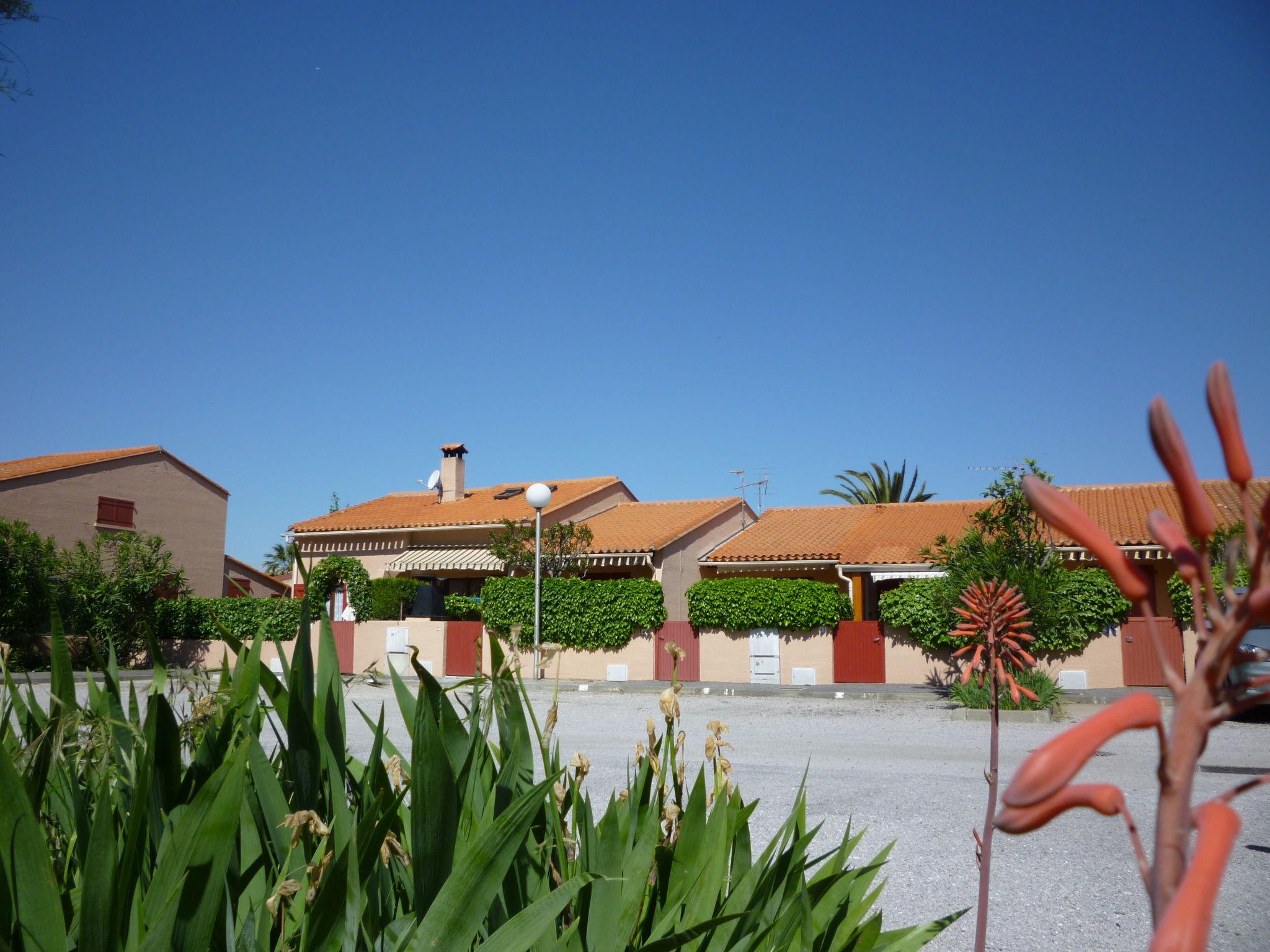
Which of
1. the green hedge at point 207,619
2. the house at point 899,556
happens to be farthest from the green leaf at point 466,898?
the green hedge at point 207,619

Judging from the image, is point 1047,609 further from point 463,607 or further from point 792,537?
point 463,607

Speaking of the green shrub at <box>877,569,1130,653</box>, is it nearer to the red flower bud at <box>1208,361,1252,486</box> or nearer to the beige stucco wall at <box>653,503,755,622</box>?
the beige stucco wall at <box>653,503,755,622</box>

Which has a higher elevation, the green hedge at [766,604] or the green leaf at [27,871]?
the green hedge at [766,604]

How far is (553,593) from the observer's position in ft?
81.6

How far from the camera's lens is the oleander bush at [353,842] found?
5.20ft

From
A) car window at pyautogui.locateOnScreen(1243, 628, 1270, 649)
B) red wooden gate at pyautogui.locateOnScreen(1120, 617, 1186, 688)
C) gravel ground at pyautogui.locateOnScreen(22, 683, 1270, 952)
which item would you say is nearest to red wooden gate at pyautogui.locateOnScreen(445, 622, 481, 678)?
gravel ground at pyautogui.locateOnScreen(22, 683, 1270, 952)

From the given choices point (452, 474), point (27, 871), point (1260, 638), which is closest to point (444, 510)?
point (452, 474)

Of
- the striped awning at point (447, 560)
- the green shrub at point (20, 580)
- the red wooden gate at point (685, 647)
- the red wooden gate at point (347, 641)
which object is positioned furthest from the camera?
the striped awning at point (447, 560)

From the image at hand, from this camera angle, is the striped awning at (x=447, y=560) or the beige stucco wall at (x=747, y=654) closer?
the beige stucco wall at (x=747, y=654)

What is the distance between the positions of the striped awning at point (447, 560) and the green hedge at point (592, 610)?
182 inches

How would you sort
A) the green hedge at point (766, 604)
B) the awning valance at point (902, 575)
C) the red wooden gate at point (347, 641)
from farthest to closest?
1. the red wooden gate at point (347, 641)
2. the awning valance at point (902, 575)
3. the green hedge at point (766, 604)

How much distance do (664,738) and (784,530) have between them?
94.4ft

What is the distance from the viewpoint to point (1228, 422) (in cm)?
56

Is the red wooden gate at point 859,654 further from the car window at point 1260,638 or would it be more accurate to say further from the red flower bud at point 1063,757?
the red flower bud at point 1063,757
